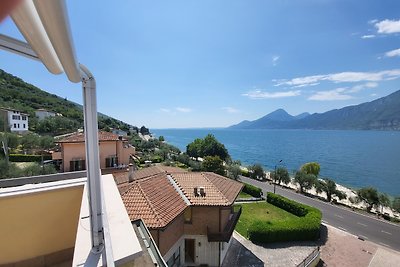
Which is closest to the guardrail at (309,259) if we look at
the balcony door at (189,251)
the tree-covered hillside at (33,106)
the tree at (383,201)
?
the balcony door at (189,251)

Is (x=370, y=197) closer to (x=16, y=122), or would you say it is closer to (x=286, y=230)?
(x=286, y=230)

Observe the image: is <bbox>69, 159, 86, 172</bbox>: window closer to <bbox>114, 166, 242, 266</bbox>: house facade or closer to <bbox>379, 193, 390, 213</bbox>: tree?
<bbox>114, 166, 242, 266</bbox>: house facade

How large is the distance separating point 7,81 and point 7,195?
296 ft

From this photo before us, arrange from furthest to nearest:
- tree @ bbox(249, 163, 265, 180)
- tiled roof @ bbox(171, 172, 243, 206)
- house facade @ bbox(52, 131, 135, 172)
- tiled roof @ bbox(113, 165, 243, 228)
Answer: tree @ bbox(249, 163, 265, 180), house facade @ bbox(52, 131, 135, 172), tiled roof @ bbox(171, 172, 243, 206), tiled roof @ bbox(113, 165, 243, 228)

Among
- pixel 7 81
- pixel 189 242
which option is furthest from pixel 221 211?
pixel 7 81

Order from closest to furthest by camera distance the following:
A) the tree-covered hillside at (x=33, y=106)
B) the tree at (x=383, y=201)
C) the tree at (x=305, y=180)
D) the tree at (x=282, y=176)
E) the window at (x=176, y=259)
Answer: the window at (x=176, y=259) < the tree at (x=383, y=201) < the tree at (x=305, y=180) < the tree at (x=282, y=176) < the tree-covered hillside at (x=33, y=106)

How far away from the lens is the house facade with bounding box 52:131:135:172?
17.5m

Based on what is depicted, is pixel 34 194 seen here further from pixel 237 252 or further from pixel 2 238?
pixel 237 252

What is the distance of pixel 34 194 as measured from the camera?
2900 mm

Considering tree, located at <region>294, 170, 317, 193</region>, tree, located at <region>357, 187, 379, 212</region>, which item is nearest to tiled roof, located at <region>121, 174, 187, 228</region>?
tree, located at <region>357, 187, 379, 212</region>

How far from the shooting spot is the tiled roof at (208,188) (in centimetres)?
1234

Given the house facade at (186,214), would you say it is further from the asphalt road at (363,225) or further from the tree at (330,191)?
the tree at (330,191)

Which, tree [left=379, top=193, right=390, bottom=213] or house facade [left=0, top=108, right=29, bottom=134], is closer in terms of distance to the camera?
tree [left=379, top=193, right=390, bottom=213]

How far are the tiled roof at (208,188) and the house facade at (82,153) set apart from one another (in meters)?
6.49
